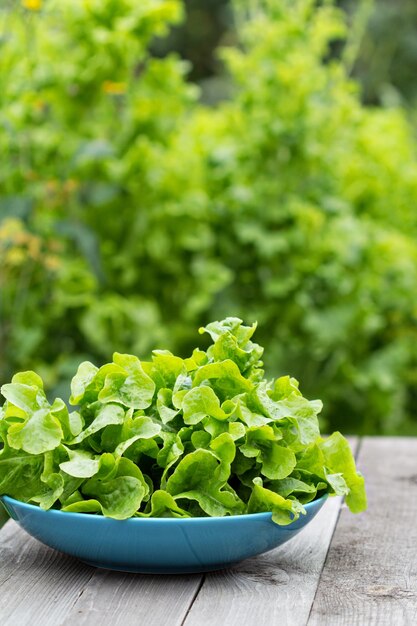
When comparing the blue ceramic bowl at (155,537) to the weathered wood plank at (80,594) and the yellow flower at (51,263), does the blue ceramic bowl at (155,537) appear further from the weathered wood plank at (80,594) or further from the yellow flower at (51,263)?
the yellow flower at (51,263)

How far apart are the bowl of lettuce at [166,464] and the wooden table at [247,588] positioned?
0.03 meters

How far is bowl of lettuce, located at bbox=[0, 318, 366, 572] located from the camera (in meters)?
0.98

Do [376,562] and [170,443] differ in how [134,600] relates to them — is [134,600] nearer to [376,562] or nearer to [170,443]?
[170,443]

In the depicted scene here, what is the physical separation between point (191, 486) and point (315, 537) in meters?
0.27

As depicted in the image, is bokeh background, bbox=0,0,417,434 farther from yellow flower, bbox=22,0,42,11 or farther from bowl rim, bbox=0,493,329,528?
bowl rim, bbox=0,493,329,528

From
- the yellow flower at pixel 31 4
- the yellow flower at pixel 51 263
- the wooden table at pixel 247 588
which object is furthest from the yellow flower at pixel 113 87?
the wooden table at pixel 247 588

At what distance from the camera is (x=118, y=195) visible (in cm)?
273

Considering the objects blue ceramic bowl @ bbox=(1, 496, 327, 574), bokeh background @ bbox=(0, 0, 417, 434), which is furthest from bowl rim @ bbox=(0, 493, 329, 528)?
bokeh background @ bbox=(0, 0, 417, 434)

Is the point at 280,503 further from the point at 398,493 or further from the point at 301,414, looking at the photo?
the point at 398,493

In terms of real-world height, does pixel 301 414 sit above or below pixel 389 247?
above

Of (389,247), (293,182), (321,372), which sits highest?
(293,182)

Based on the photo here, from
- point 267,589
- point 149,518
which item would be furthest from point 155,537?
point 267,589

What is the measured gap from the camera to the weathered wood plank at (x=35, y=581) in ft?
3.10

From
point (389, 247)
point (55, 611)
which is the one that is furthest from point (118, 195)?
point (55, 611)
